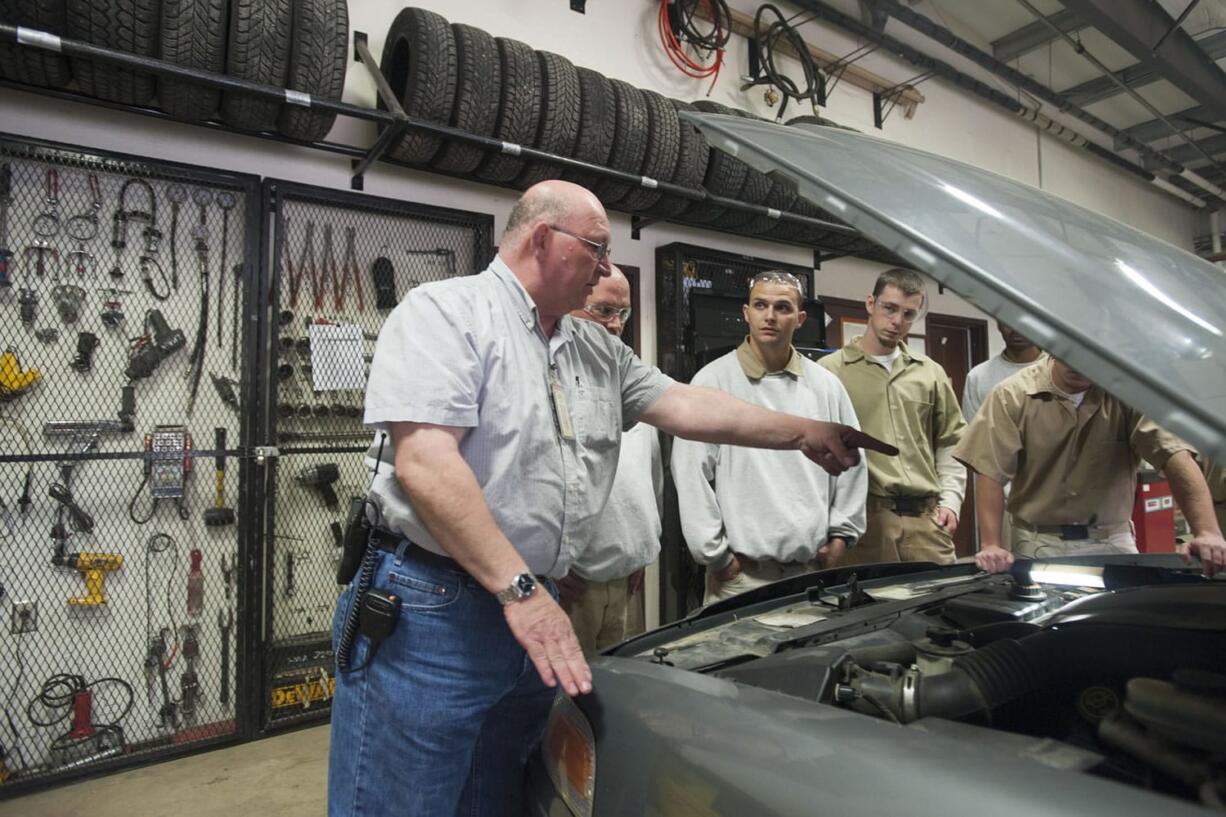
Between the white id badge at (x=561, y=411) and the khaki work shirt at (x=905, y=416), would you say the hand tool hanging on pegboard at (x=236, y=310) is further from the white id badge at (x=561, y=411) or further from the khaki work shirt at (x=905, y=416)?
the khaki work shirt at (x=905, y=416)

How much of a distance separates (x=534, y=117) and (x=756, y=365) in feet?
5.22

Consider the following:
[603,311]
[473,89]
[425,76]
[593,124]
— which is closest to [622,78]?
[593,124]

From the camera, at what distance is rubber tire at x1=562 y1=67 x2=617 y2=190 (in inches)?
133

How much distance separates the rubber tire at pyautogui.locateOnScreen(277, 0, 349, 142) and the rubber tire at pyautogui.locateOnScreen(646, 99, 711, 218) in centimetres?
168

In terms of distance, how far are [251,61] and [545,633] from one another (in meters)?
2.55

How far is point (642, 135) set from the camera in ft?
11.7

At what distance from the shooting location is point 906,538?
2.79 meters

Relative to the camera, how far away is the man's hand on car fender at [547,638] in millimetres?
1051

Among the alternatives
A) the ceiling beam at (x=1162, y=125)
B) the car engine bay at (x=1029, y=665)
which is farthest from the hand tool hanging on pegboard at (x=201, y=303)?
the ceiling beam at (x=1162, y=125)

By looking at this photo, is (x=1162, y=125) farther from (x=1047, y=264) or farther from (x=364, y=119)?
(x=1047, y=264)

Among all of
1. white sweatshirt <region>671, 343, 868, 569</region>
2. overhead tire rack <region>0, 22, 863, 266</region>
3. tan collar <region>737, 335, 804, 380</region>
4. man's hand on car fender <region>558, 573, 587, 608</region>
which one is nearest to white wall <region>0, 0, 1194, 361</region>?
overhead tire rack <region>0, 22, 863, 266</region>

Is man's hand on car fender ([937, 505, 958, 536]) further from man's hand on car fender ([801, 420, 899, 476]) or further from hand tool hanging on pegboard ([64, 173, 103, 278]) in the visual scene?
hand tool hanging on pegboard ([64, 173, 103, 278])

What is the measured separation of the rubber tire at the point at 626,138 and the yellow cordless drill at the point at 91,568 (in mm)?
2663

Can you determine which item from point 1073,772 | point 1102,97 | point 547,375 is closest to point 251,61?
point 547,375
